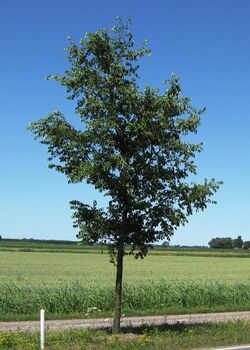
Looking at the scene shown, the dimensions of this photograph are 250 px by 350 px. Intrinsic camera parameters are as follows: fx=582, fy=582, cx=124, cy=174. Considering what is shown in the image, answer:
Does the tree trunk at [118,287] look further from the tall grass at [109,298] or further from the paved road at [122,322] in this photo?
the tall grass at [109,298]

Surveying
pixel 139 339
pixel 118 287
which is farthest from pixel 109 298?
pixel 139 339

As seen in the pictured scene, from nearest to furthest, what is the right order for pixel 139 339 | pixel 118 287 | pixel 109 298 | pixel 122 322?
1. pixel 139 339
2. pixel 118 287
3. pixel 122 322
4. pixel 109 298

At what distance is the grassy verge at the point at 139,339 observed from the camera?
1190cm

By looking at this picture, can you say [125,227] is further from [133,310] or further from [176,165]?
[133,310]

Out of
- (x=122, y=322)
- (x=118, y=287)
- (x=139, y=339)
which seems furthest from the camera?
(x=122, y=322)

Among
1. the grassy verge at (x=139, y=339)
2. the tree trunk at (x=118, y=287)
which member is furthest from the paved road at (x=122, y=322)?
the tree trunk at (x=118, y=287)

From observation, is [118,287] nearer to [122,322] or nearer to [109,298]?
[122,322]

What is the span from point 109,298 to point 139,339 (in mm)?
9164

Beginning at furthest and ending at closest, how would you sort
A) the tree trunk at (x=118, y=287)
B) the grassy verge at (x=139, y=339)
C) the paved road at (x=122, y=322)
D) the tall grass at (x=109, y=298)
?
the tall grass at (x=109, y=298) → the paved road at (x=122, y=322) → the tree trunk at (x=118, y=287) → the grassy verge at (x=139, y=339)

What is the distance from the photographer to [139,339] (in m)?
12.8

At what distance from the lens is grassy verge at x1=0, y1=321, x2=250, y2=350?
11.9m

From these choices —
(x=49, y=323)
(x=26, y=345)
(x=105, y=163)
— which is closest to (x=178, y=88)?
(x=105, y=163)

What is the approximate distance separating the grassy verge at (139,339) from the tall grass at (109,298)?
6466 millimetres

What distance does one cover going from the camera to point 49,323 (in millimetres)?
17359
